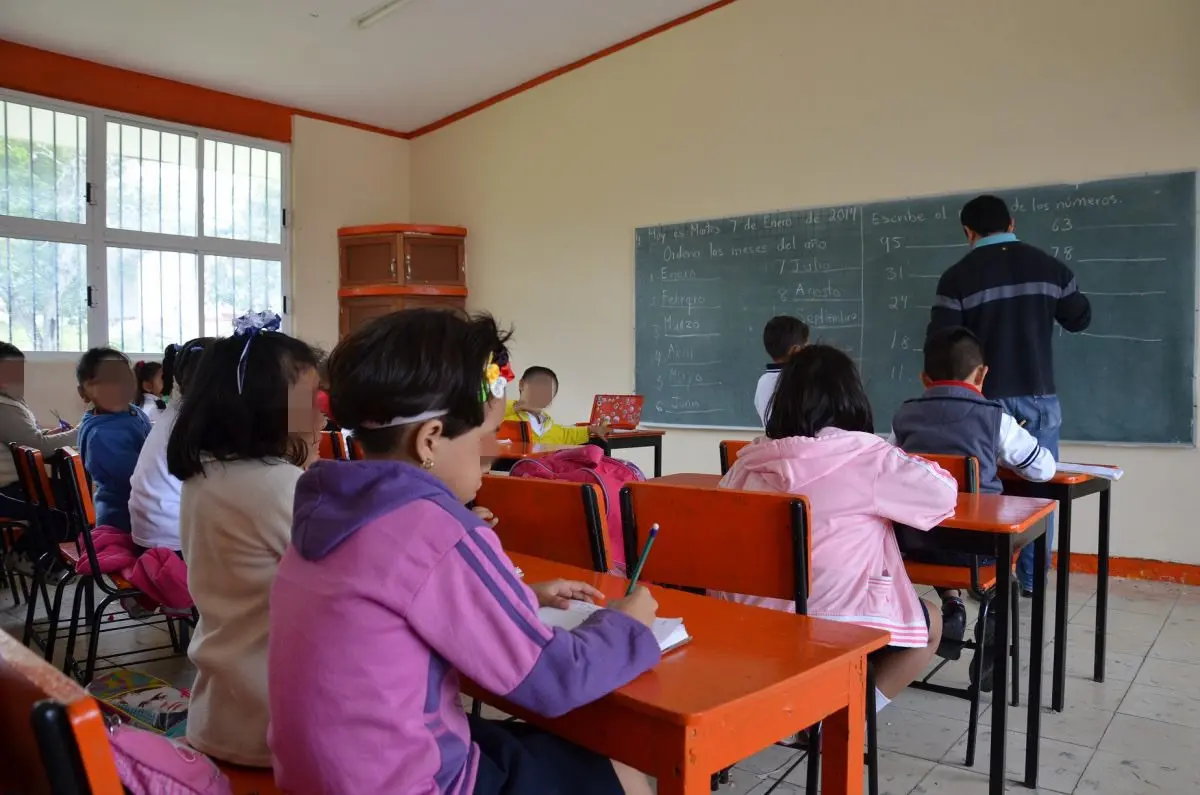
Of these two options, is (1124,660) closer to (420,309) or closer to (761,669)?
(761,669)

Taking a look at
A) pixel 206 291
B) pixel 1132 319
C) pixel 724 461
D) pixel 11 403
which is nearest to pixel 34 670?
pixel 724 461

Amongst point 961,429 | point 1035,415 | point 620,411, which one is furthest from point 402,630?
point 620,411

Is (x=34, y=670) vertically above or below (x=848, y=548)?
above

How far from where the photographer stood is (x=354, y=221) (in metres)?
7.61

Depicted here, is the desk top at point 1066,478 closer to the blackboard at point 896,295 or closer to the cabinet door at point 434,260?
the blackboard at point 896,295

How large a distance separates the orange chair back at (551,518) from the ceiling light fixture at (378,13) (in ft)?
14.8

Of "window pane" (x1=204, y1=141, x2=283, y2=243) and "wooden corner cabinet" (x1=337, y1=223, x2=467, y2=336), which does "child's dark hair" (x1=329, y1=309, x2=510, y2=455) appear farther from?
"window pane" (x1=204, y1=141, x2=283, y2=243)

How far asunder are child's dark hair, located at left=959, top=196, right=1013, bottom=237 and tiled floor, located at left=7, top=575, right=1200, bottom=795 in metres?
1.58

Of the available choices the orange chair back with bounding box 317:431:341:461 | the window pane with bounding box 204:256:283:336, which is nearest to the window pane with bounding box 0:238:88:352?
the window pane with bounding box 204:256:283:336

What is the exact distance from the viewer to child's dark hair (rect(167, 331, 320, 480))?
1.49 metres

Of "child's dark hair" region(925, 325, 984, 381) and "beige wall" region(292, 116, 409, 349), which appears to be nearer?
"child's dark hair" region(925, 325, 984, 381)

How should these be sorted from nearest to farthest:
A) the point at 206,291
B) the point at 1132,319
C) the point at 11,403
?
1. the point at 11,403
2. the point at 1132,319
3. the point at 206,291

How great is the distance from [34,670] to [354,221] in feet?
24.1

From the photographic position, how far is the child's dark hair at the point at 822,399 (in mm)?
1924
